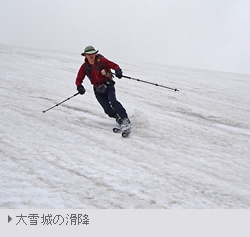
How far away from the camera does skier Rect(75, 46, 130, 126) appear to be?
5797mm

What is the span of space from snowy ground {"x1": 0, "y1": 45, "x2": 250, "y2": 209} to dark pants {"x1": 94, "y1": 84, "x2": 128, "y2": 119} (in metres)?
0.44

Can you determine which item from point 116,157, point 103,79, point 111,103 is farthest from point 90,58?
point 116,157

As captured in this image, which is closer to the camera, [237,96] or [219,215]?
[219,215]

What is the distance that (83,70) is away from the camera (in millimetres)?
6109

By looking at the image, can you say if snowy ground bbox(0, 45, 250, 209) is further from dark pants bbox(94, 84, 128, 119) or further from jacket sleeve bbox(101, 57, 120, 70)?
jacket sleeve bbox(101, 57, 120, 70)

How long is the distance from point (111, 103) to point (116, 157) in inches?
72.9

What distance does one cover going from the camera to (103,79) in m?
6.05

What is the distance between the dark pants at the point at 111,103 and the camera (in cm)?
586

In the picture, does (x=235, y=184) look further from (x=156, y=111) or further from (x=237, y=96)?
(x=237, y=96)

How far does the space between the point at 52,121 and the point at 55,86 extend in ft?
15.7

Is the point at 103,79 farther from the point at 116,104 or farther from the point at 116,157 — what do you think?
the point at 116,157

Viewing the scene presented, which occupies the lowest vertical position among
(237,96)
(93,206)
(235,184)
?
(93,206)

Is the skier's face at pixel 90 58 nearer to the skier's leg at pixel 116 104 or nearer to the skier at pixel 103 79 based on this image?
the skier at pixel 103 79

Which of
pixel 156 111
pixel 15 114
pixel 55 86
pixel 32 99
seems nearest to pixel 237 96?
pixel 156 111
